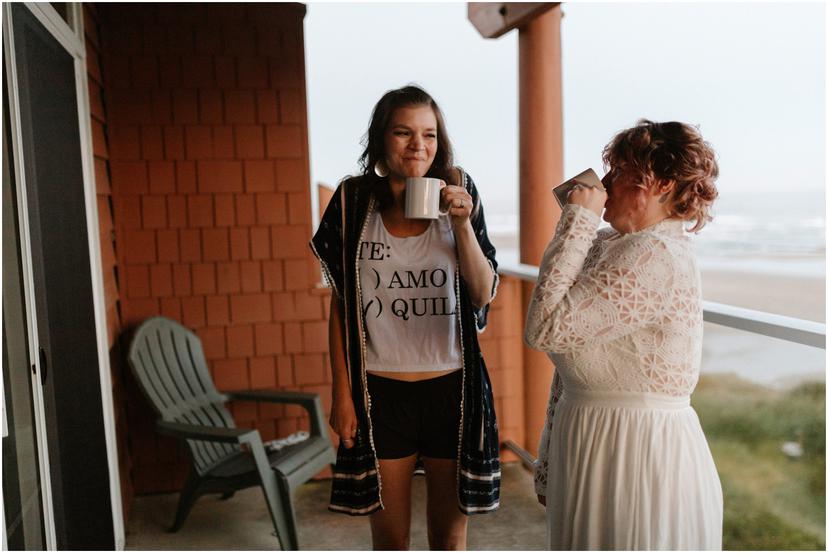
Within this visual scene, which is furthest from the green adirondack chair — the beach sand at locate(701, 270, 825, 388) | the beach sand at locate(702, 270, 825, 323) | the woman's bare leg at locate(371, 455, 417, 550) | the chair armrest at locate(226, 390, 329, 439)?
the beach sand at locate(701, 270, 825, 388)

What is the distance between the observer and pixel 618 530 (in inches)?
51.4

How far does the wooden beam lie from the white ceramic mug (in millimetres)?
1754

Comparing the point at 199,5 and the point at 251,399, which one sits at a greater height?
the point at 199,5

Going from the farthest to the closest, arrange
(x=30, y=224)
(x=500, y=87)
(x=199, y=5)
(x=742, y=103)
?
(x=742, y=103) → (x=500, y=87) → (x=199, y=5) → (x=30, y=224)

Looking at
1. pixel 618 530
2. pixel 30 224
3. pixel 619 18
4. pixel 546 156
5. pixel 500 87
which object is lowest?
pixel 618 530

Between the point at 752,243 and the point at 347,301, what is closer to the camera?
the point at 347,301

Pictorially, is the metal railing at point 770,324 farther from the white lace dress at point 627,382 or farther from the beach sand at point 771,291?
the beach sand at point 771,291

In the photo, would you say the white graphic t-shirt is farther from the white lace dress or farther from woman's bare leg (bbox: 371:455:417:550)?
the white lace dress

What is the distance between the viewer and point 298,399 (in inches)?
134

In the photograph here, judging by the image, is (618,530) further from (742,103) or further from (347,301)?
(742,103)

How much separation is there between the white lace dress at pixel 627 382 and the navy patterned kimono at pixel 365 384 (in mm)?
398

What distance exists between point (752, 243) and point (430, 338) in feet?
47.6

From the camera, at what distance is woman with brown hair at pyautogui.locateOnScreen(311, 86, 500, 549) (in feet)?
5.71

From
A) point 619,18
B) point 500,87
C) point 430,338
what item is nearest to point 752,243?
point 619,18
